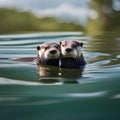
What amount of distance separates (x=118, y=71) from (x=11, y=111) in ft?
5.06

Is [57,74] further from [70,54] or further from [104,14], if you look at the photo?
[104,14]

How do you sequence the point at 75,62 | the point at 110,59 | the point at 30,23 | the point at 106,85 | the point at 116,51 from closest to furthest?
the point at 106,85
the point at 75,62
the point at 110,59
the point at 116,51
the point at 30,23

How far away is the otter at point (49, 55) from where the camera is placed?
4.18 meters

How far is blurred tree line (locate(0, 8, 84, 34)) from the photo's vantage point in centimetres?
1392

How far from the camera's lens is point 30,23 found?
15.2 m

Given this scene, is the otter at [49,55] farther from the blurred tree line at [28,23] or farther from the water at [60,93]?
the blurred tree line at [28,23]

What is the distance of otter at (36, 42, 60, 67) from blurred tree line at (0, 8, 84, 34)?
360 inches

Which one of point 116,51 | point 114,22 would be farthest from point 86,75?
point 114,22

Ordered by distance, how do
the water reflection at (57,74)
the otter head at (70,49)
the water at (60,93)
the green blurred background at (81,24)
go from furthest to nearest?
1. the green blurred background at (81,24)
2. the otter head at (70,49)
3. the water reflection at (57,74)
4. the water at (60,93)

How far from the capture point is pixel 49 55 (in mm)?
4199

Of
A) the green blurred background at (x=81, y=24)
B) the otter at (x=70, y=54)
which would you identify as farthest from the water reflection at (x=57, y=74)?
the green blurred background at (x=81, y=24)

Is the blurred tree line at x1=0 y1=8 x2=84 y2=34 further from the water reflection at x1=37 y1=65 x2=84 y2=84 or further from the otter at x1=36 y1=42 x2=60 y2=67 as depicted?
Answer: the water reflection at x1=37 y1=65 x2=84 y2=84

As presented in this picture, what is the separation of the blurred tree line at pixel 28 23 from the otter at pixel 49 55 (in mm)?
9149

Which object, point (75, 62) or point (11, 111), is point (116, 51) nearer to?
point (75, 62)
